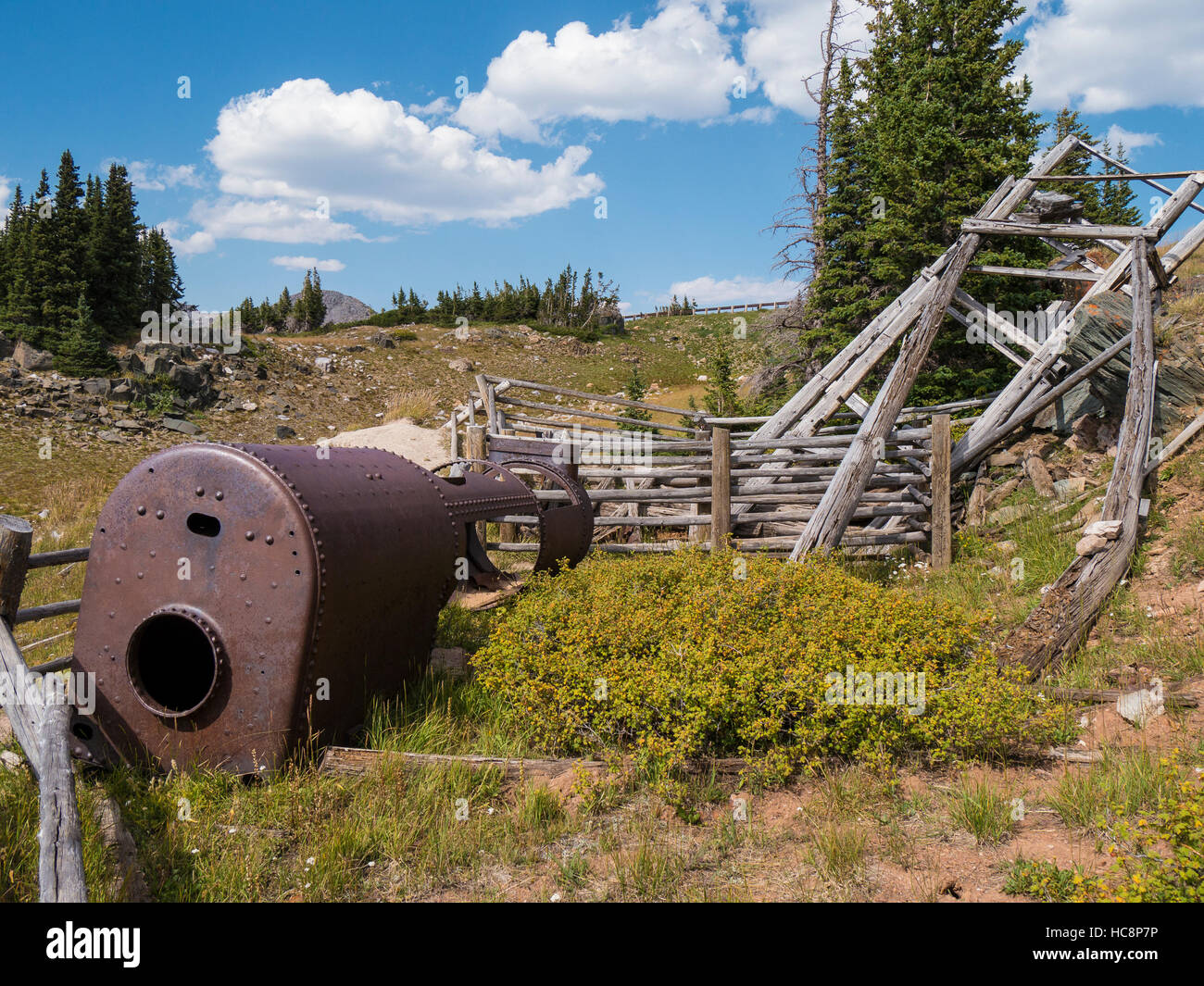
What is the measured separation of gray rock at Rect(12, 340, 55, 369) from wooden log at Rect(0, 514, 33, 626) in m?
21.1

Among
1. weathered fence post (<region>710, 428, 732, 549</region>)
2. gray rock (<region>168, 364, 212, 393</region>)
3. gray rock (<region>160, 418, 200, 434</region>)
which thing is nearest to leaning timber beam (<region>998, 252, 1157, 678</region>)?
weathered fence post (<region>710, 428, 732, 549</region>)

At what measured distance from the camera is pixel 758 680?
4281 mm

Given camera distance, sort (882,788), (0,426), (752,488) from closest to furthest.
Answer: (882,788) → (752,488) → (0,426)

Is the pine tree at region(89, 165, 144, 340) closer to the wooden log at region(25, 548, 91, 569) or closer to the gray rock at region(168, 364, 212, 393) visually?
the gray rock at region(168, 364, 212, 393)

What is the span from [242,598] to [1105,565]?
6.46 metres

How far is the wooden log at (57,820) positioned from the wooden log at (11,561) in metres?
1.46

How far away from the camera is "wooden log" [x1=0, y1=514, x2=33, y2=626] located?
413 cm

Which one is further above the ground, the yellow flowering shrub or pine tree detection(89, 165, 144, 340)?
pine tree detection(89, 165, 144, 340)

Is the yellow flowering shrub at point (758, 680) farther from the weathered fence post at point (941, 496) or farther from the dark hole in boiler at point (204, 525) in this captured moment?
the weathered fence post at point (941, 496)

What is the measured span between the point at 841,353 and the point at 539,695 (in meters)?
7.48

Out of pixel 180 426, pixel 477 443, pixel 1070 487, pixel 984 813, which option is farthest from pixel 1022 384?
pixel 180 426
